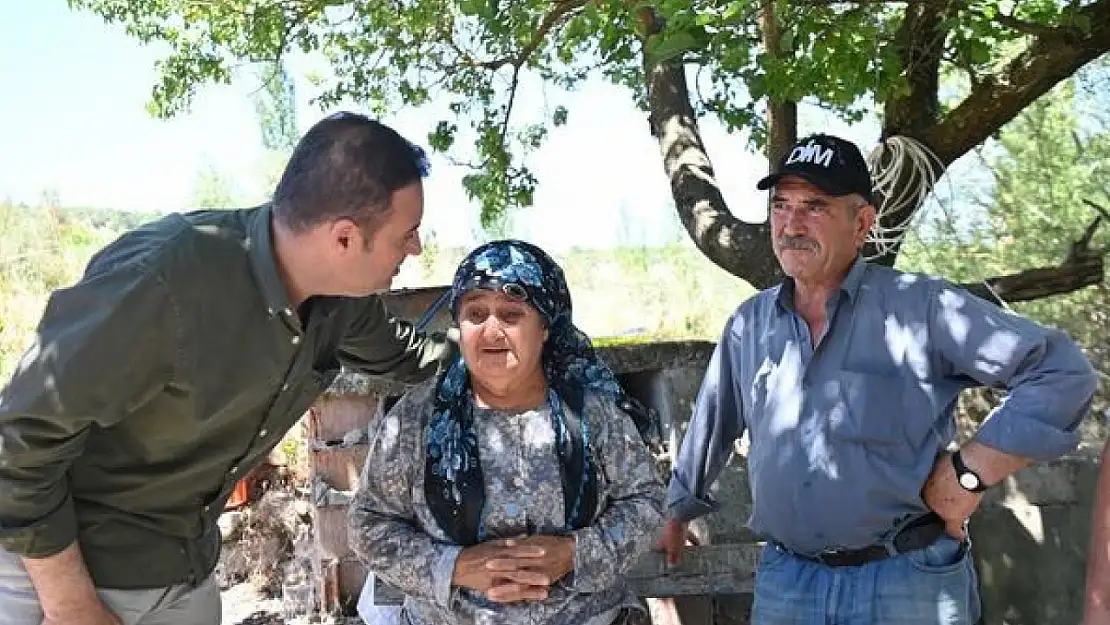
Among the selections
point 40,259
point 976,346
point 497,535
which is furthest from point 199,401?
point 40,259

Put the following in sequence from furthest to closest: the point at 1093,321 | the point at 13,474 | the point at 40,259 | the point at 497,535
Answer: the point at 40,259 < the point at 1093,321 < the point at 497,535 < the point at 13,474

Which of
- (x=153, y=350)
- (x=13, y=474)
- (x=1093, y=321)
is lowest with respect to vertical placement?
(x=1093, y=321)

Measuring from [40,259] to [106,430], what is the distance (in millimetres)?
10155

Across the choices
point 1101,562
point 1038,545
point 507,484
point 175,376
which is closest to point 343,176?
point 175,376

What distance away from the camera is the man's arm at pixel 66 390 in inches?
73.3

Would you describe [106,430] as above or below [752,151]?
below

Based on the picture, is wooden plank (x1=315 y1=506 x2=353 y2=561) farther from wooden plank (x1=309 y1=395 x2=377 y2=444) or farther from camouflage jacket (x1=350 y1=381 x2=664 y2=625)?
camouflage jacket (x1=350 y1=381 x2=664 y2=625)

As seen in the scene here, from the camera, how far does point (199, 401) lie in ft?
6.93

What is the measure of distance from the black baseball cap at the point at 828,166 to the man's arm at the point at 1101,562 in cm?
96

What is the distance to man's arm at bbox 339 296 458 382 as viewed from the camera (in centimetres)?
266

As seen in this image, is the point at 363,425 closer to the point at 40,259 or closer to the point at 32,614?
the point at 32,614

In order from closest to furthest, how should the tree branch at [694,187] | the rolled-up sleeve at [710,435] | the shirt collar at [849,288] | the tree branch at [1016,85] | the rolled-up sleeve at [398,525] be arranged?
the rolled-up sleeve at [398,525] < the shirt collar at [849,288] < the rolled-up sleeve at [710,435] < the tree branch at [1016,85] < the tree branch at [694,187]

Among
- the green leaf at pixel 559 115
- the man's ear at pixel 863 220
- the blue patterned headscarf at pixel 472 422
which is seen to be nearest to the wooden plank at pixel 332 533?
the blue patterned headscarf at pixel 472 422

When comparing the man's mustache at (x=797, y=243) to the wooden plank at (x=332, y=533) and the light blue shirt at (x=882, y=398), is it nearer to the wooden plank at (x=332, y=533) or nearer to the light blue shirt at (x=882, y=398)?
the light blue shirt at (x=882, y=398)
